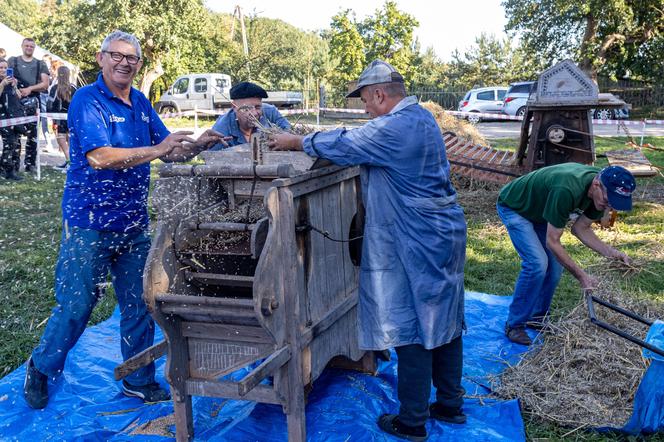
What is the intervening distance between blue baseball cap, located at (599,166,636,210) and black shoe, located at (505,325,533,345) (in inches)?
52.8

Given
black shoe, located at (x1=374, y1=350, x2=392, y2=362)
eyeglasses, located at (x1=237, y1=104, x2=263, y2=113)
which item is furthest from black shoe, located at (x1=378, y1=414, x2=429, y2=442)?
eyeglasses, located at (x1=237, y1=104, x2=263, y2=113)

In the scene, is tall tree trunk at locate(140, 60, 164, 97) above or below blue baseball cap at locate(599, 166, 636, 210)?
above

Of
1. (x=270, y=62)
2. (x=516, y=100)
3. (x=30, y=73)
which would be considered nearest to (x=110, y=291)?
(x=30, y=73)

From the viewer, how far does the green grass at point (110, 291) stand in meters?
4.57

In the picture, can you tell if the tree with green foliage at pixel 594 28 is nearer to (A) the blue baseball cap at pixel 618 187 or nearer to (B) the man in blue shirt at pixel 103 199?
(A) the blue baseball cap at pixel 618 187

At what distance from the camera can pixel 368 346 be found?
319 cm

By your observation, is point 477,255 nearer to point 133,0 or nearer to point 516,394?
point 516,394

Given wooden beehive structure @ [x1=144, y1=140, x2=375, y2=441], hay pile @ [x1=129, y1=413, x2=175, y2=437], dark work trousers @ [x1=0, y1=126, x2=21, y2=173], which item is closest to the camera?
wooden beehive structure @ [x1=144, y1=140, x2=375, y2=441]

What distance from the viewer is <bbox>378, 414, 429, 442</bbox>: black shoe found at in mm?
3268

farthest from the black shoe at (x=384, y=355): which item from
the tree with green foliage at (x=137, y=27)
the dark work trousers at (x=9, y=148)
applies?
the tree with green foliage at (x=137, y=27)

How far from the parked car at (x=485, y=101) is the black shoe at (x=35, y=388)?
21983mm

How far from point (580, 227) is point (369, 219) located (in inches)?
67.3

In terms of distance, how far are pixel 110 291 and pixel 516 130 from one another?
1645cm

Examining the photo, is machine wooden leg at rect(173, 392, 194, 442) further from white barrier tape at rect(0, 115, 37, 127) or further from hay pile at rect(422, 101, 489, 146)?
hay pile at rect(422, 101, 489, 146)
